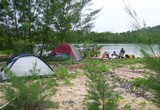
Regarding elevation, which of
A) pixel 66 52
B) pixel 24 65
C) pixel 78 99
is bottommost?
pixel 78 99

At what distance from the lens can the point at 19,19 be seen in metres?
16.4

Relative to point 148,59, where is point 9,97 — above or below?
below

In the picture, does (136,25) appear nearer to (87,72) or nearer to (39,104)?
(87,72)

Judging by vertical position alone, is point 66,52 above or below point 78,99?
above

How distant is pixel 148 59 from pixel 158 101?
0.41 meters

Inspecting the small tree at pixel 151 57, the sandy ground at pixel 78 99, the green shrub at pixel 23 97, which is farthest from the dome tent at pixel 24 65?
the small tree at pixel 151 57

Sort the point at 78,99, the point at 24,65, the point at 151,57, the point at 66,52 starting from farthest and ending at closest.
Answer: the point at 66,52, the point at 24,65, the point at 78,99, the point at 151,57

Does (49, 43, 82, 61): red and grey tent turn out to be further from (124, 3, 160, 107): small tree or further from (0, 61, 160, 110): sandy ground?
(124, 3, 160, 107): small tree

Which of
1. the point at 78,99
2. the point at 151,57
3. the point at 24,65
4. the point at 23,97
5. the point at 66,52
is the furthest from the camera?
the point at 66,52

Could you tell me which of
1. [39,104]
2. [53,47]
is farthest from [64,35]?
[39,104]

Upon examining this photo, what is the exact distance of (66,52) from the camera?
16.1 metres

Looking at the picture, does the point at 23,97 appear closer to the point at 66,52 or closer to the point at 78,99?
the point at 78,99

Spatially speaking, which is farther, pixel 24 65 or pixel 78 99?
pixel 24 65

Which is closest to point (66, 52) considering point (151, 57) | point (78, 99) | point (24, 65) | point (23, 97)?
point (24, 65)
